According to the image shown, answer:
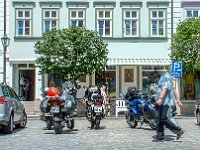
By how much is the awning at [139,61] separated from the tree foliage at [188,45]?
249 centimetres

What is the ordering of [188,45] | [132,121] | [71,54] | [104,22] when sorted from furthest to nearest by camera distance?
1. [104,22]
2. [188,45]
3. [71,54]
4. [132,121]

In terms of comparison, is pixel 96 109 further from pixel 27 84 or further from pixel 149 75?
pixel 27 84

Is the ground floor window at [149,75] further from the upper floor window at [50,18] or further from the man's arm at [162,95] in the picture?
the man's arm at [162,95]

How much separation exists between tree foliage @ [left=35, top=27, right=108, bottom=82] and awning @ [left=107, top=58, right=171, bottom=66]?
3.44 meters

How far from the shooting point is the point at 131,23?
35156mm

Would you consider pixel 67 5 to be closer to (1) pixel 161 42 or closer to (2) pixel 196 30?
(1) pixel 161 42

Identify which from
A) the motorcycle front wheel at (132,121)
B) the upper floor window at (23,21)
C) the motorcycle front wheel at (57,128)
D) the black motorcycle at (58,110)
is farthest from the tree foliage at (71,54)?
the motorcycle front wheel at (57,128)

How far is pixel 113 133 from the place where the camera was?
17906mm

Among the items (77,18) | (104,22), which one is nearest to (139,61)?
(104,22)

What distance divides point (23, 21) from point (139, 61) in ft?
26.3

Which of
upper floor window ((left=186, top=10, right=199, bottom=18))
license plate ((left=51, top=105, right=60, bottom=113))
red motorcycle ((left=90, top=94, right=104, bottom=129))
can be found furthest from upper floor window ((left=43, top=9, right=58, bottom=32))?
license plate ((left=51, top=105, right=60, bottom=113))

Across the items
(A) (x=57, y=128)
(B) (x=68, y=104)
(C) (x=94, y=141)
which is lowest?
(C) (x=94, y=141)

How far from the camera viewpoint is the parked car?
17.2 m

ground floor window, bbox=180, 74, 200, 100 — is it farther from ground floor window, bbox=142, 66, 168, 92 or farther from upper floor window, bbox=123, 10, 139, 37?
upper floor window, bbox=123, 10, 139, 37
